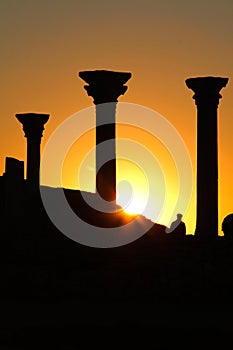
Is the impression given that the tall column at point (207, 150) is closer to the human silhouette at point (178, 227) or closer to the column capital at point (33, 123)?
the column capital at point (33, 123)

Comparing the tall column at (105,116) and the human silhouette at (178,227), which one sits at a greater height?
the tall column at (105,116)

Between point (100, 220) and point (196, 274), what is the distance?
9348mm

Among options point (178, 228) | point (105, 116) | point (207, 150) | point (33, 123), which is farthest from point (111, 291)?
point (178, 228)

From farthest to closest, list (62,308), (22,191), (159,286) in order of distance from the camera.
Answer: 1. (22,191)
2. (159,286)
3. (62,308)

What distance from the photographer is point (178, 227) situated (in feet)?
183

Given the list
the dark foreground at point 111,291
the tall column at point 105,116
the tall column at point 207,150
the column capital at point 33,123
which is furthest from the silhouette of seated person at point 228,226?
the column capital at point 33,123

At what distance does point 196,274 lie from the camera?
41688 mm

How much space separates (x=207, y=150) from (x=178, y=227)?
29.1ft

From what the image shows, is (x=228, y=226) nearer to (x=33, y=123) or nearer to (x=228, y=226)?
(x=228, y=226)

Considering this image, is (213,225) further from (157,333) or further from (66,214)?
(157,333)

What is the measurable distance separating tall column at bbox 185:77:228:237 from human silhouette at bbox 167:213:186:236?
689cm

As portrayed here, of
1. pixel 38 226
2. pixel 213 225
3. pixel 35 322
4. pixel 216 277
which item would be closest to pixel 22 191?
pixel 38 226

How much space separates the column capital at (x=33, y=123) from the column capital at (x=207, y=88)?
6746 mm

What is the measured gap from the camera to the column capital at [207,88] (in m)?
47.0
